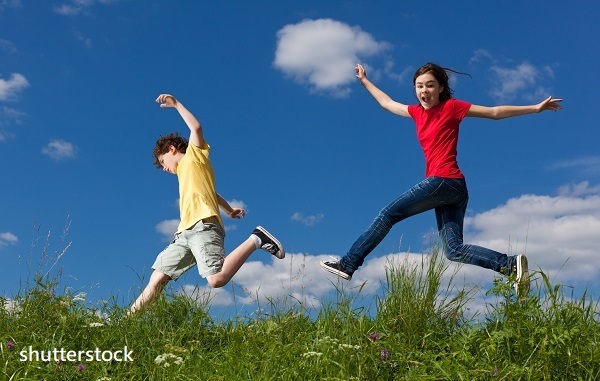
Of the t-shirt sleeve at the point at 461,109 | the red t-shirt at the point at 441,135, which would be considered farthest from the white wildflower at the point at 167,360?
the t-shirt sleeve at the point at 461,109

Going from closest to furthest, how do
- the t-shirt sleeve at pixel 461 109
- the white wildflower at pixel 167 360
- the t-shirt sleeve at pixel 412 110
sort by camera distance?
the white wildflower at pixel 167 360 < the t-shirt sleeve at pixel 461 109 < the t-shirt sleeve at pixel 412 110

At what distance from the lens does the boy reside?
7.25 metres

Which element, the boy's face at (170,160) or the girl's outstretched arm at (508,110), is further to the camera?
the boy's face at (170,160)

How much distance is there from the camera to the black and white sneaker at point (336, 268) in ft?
22.1

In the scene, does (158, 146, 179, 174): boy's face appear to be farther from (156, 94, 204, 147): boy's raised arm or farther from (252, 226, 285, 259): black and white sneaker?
(252, 226, 285, 259): black and white sneaker

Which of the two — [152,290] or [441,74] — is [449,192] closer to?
[441,74]

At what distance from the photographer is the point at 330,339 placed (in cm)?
518

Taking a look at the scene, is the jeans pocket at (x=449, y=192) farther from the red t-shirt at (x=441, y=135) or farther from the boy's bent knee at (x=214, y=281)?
the boy's bent knee at (x=214, y=281)

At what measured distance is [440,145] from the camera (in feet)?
22.9

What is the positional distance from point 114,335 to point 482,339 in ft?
11.0

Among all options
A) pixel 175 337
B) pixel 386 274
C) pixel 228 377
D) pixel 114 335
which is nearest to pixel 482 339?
pixel 386 274

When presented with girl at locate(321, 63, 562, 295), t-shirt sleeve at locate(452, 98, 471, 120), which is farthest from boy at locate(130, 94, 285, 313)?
t-shirt sleeve at locate(452, 98, 471, 120)

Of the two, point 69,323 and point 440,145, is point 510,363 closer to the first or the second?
point 440,145

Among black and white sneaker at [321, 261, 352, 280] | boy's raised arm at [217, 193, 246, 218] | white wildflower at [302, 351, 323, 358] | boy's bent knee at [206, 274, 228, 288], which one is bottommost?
white wildflower at [302, 351, 323, 358]
